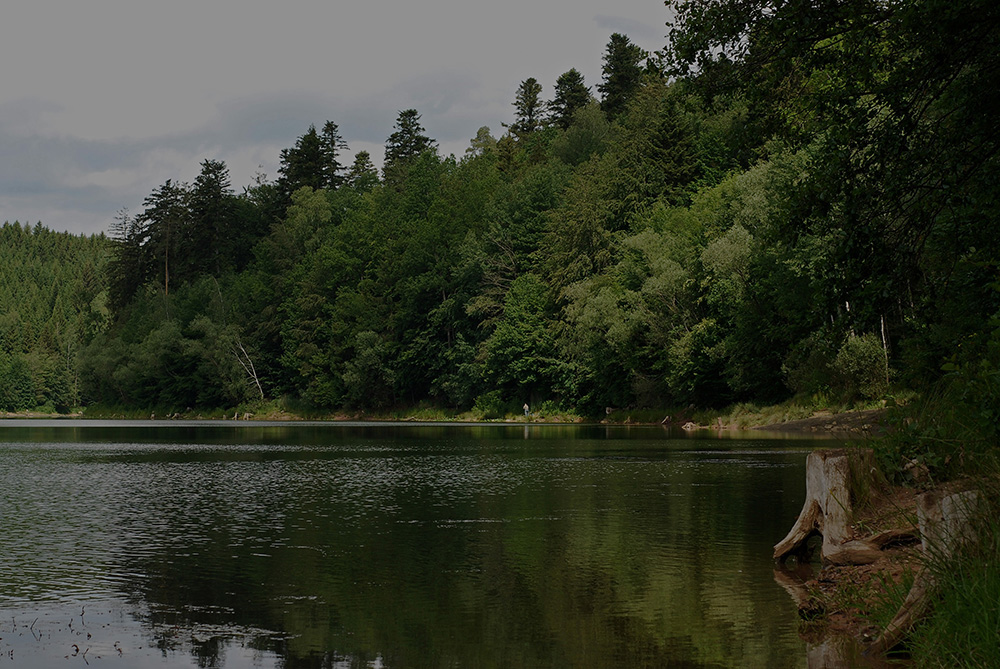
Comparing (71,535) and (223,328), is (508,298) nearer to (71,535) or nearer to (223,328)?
(223,328)

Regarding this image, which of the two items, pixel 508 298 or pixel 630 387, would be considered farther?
pixel 508 298

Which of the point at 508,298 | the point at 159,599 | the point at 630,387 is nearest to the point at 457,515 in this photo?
the point at 159,599

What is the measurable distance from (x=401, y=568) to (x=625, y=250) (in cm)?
6275

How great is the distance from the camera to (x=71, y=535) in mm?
19406

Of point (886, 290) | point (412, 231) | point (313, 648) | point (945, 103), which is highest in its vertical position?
point (412, 231)

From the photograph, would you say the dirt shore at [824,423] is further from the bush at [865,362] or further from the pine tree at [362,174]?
the pine tree at [362,174]

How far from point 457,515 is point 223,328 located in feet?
333

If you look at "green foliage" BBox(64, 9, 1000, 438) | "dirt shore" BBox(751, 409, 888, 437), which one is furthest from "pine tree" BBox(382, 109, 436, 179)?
"dirt shore" BBox(751, 409, 888, 437)

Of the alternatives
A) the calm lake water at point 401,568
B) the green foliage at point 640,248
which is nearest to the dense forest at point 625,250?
the green foliage at point 640,248

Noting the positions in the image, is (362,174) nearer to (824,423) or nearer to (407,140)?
(407,140)

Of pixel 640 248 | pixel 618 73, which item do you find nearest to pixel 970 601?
pixel 640 248

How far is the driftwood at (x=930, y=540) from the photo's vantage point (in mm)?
9312

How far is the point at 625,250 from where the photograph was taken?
7694cm

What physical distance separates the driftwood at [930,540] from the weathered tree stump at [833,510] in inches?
98.6
